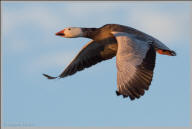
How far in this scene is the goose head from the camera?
16.2 meters

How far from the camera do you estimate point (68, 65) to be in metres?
17.0

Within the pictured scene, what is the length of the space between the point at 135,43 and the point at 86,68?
126 inches

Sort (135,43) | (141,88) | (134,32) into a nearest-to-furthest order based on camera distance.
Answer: (141,88), (135,43), (134,32)

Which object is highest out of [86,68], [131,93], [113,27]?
[113,27]

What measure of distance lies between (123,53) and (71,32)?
11.1 ft

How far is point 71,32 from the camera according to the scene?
16.4m

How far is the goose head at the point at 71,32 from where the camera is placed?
1622cm

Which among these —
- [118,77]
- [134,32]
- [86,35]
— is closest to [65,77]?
[86,35]

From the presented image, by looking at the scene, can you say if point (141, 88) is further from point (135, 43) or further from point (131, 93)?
point (135, 43)

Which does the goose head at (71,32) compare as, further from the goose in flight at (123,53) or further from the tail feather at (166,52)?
the tail feather at (166,52)

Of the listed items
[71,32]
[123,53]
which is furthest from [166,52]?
[71,32]

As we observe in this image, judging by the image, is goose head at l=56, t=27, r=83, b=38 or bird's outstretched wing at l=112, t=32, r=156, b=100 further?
goose head at l=56, t=27, r=83, b=38

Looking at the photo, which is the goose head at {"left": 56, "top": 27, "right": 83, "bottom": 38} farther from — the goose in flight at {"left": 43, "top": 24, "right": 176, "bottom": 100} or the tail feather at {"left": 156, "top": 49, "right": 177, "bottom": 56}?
the tail feather at {"left": 156, "top": 49, "right": 177, "bottom": 56}

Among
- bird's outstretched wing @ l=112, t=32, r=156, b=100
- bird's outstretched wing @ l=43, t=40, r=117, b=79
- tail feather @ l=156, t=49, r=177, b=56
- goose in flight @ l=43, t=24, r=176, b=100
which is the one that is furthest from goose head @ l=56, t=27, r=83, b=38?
bird's outstretched wing @ l=112, t=32, r=156, b=100
